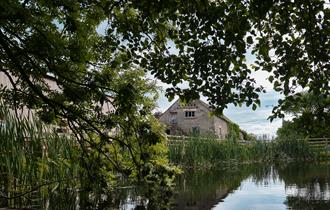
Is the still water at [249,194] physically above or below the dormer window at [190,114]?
below

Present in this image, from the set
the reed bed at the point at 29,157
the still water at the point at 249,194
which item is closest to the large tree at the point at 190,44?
the reed bed at the point at 29,157

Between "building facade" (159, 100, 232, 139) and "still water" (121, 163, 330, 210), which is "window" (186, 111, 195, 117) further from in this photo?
"still water" (121, 163, 330, 210)

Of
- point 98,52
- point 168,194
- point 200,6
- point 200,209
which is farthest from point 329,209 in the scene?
point 200,6

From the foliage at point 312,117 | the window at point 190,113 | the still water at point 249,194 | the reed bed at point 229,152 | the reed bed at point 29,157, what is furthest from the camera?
the window at point 190,113

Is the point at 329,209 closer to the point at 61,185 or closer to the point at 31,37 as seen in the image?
the point at 61,185

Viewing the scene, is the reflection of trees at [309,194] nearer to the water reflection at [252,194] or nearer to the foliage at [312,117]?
the water reflection at [252,194]

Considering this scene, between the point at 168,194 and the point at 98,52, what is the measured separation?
5916 millimetres

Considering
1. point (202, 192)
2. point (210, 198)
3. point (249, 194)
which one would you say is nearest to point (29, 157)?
point (210, 198)

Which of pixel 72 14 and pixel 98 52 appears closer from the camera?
pixel 72 14

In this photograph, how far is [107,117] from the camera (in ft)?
17.5

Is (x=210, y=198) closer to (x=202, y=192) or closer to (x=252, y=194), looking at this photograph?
(x=202, y=192)

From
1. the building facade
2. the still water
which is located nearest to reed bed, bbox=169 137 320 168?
the still water

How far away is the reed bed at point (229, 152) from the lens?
19.1 m

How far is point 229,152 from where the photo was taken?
76.5ft
